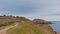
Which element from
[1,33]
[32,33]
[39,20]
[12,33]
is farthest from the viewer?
[39,20]

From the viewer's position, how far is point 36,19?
A: 263ft

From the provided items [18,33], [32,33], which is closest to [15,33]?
[18,33]

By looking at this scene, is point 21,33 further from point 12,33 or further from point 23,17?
point 23,17

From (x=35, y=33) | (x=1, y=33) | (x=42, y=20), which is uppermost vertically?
(x=1, y=33)

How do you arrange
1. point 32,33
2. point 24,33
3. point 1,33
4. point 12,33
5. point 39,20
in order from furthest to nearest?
1. point 39,20
2. point 32,33
3. point 24,33
4. point 12,33
5. point 1,33

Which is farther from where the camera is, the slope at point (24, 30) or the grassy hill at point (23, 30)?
the slope at point (24, 30)

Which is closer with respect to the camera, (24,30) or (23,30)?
(23,30)

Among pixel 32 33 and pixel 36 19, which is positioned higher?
pixel 32 33

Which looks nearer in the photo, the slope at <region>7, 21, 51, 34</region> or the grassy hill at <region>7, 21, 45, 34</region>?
the grassy hill at <region>7, 21, 45, 34</region>

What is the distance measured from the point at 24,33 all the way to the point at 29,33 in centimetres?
181

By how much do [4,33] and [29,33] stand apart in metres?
6.96

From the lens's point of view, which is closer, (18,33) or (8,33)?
(8,33)

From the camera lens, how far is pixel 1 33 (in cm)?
2683

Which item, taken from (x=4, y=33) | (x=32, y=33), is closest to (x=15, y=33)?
(x=4, y=33)
